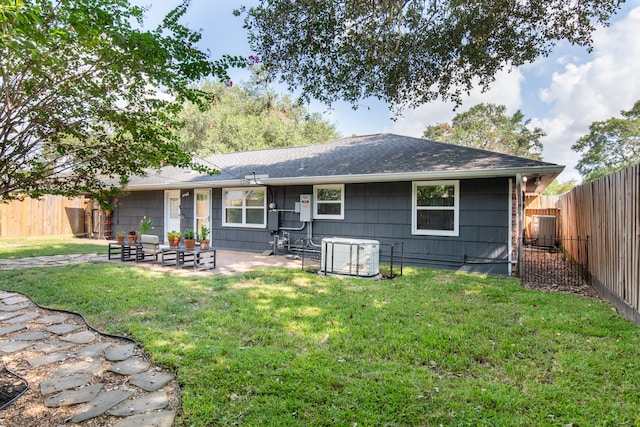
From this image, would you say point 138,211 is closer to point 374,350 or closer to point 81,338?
point 81,338

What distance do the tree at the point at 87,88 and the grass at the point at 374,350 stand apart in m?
1.73

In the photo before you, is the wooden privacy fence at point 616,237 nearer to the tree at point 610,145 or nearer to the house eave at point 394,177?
the house eave at point 394,177

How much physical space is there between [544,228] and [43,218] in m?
19.4

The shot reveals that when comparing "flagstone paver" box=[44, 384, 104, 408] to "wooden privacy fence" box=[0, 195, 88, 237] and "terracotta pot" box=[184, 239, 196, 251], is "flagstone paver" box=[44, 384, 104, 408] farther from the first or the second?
"wooden privacy fence" box=[0, 195, 88, 237]

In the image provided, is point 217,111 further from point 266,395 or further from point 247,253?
point 266,395

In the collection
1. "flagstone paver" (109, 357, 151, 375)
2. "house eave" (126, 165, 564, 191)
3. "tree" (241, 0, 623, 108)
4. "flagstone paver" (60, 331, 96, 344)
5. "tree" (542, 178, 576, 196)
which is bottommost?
"flagstone paver" (109, 357, 151, 375)

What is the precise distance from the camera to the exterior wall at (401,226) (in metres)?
7.09

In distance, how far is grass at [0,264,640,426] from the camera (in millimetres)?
2217

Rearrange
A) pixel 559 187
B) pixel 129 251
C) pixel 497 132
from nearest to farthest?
1. pixel 129 251
2. pixel 497 132
3. pixel 559 187

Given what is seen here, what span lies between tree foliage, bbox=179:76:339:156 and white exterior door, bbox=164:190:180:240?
8.63 metres

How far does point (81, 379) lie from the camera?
2564 mm

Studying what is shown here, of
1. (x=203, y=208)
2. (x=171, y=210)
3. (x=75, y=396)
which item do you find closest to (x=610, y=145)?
(x=203, y=208)

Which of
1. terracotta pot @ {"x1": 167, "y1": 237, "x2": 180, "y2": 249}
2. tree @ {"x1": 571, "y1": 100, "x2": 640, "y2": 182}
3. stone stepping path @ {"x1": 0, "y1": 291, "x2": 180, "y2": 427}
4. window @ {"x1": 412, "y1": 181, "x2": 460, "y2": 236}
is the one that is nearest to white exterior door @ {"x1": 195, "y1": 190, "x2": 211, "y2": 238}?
terracotta pot @ {"x1": 167, "y1": 237, "x2": 180, "y2": 249}

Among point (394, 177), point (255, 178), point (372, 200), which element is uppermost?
point (255, 178)
